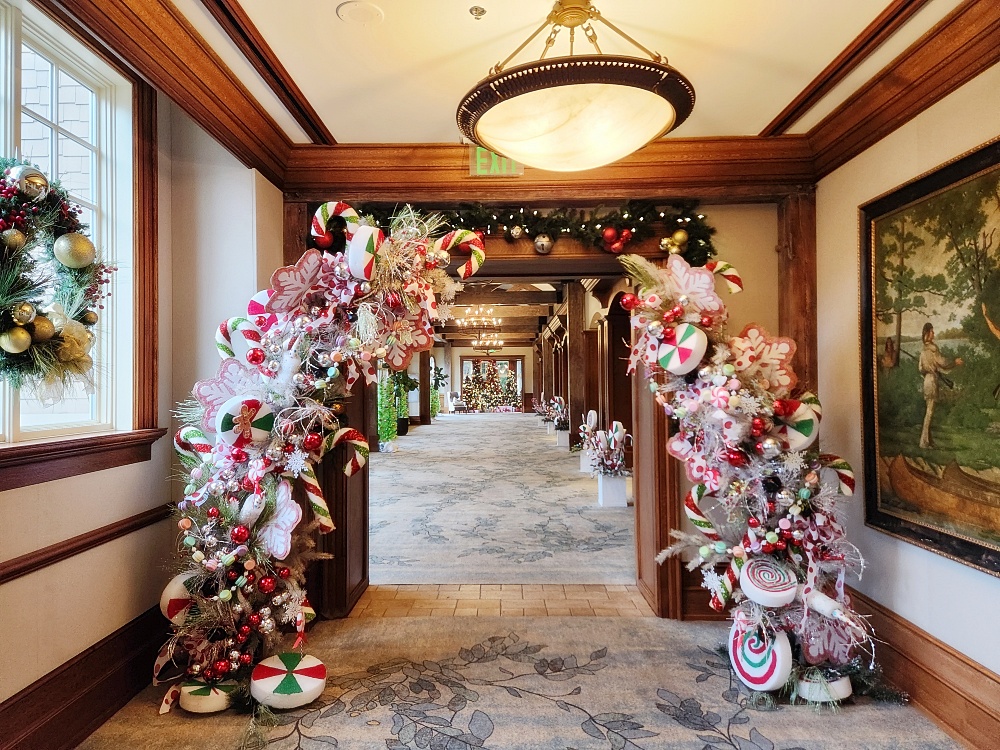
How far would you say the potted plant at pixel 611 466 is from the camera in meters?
6.57

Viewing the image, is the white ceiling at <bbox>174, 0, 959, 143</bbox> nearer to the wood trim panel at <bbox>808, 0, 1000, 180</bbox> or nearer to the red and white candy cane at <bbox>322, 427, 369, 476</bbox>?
the wood trim panel at <bbox>808, 0, 1000, 180</bbox>

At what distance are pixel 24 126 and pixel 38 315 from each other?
0.97m

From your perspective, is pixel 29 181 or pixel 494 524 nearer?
pixel 29 181

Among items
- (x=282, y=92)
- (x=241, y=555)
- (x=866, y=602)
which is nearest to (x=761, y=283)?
(x=866, y=602)

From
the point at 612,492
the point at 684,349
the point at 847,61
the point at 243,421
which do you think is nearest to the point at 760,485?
the point at 684,349

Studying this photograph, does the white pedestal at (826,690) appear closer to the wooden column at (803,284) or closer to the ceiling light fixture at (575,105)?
the wooden column at (803,284)

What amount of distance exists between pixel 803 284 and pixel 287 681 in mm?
3442

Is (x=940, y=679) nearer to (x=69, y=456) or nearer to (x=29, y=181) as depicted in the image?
(x=69, y=456)

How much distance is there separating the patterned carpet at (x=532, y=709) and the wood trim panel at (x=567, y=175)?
8.47 ft

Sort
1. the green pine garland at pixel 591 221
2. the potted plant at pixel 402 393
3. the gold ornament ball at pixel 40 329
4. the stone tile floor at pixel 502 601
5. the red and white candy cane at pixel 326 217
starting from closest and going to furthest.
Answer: the gold ornament ball at pixel 40 329 → the red and white candy cane at pixel 326 217 → the green pine garland at pixel 591 221 → the stone tile floor at pixel 502 601 → the potted plant at pixel 402 393

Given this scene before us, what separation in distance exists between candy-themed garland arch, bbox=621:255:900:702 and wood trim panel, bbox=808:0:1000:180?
1.15 metres

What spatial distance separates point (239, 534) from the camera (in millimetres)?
2469

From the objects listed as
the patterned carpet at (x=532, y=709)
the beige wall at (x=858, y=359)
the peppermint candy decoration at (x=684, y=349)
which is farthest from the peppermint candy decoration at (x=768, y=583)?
the peppermint candy decoration at (x=684, y=349)

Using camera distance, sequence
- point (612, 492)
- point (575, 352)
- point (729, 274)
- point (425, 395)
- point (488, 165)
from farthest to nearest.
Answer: point (425, 395) → point (575, 352) → point (612, 492) → point (488, 165) → point (729, 274)
